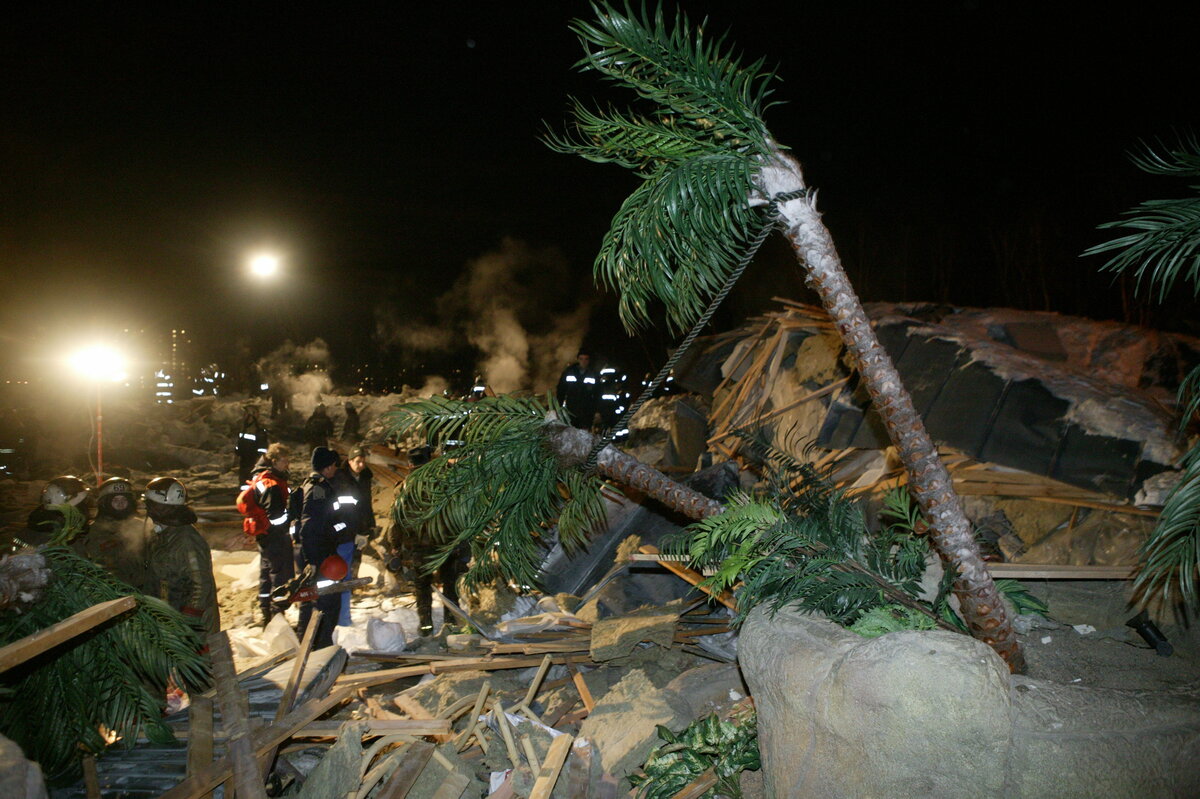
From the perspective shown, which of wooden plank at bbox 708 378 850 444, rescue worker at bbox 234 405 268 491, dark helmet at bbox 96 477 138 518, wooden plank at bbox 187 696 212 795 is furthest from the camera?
rescue worker at bbox 234 405 268 491

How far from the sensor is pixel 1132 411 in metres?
5.38

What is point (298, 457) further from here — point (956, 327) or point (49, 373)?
point (956, 327)

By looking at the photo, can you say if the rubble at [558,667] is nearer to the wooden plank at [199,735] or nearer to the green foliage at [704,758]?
the wooden plank at [199,735]

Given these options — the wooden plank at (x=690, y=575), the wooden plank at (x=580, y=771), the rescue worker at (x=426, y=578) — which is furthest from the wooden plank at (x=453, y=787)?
the rescue worker at (x=426, y=578)

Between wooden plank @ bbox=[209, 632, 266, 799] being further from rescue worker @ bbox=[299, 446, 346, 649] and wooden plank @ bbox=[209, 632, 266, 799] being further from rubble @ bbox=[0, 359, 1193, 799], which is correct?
rescue worker @ bbox=[299, 446, 346, 649]

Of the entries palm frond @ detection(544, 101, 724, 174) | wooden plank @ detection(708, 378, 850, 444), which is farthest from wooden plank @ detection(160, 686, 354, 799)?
wooden plank @ detection(708, 378, 850, 444)

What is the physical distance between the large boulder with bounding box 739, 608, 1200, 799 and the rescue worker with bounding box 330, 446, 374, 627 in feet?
16.8

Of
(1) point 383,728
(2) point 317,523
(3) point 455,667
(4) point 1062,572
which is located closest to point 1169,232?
(4) point 1062,572

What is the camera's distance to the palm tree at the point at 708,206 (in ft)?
7.80

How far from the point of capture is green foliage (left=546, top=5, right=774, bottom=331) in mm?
2357

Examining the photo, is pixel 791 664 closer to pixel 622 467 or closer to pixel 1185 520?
pixel 622 467

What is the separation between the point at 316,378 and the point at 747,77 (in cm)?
2757

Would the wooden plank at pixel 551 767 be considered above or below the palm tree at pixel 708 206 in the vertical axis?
below

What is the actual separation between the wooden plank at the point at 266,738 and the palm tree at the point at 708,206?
11.8 feet
